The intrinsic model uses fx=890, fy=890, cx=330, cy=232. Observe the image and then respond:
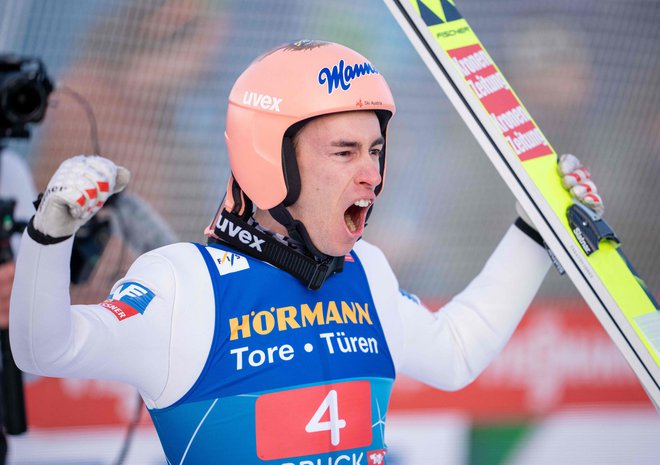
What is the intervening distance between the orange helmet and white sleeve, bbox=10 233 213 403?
0.73 feet

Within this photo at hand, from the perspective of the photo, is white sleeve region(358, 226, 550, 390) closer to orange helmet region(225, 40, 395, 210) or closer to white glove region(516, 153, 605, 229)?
white glove region(516, 153, 605, 229)

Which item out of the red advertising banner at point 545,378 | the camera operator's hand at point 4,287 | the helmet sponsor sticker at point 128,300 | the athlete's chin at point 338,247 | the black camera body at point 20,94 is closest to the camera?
the helmet sponsor sticker at point 128,300

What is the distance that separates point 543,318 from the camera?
530 cm

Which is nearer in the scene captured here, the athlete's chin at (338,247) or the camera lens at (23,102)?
the athlete's chin at (338,247)

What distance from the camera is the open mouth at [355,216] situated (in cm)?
197

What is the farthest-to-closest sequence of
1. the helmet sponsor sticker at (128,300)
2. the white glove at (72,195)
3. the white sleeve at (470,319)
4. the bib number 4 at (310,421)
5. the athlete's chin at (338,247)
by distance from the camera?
the white sleeve at (470,319), the athlete's chin at (338,247), the bib number 4 at (310,421), the helmet sponsor sticker at (128,300), the white glove at (72,195)

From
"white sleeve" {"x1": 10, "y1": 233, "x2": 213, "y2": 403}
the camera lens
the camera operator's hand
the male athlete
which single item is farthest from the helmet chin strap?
the camera lens

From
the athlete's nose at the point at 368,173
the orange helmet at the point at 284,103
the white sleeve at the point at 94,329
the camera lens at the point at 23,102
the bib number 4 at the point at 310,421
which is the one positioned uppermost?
the camera lens at the point at 23,102

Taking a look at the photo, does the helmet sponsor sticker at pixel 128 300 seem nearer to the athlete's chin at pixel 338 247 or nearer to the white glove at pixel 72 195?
the white glove at pixel 72 195

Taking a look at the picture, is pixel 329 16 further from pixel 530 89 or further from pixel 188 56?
pixel 530 89

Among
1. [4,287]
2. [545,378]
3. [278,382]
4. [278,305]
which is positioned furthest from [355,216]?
[545,378]

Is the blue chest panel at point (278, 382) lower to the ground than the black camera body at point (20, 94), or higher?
lower

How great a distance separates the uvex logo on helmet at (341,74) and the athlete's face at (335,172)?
0.21 ft

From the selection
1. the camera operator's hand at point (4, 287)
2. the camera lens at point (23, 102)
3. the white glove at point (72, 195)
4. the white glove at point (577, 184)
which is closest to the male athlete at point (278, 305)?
the white glove at point (72, 195)
